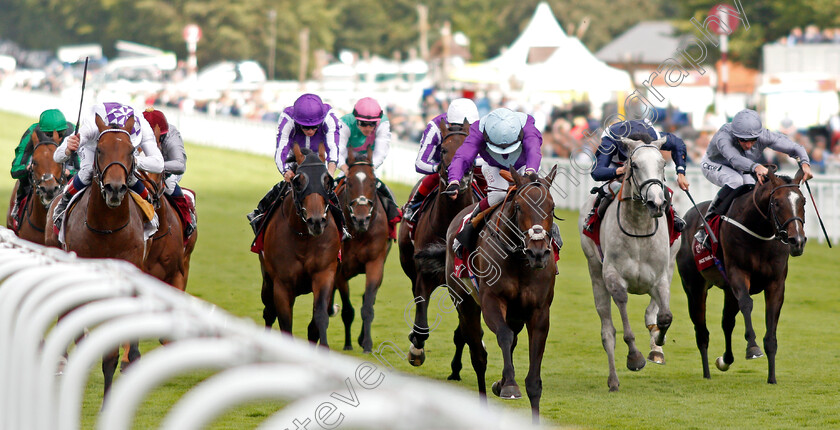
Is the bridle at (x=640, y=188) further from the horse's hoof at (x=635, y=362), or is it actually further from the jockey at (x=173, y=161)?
the jockey at (x=173, y=161)

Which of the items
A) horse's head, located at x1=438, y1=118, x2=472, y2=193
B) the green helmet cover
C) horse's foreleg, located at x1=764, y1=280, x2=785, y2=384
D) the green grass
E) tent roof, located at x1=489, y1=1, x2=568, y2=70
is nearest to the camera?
the green grass

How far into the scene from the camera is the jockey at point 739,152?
31.3 feet

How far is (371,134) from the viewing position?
33.9 ft

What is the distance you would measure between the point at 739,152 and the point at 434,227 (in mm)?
2702

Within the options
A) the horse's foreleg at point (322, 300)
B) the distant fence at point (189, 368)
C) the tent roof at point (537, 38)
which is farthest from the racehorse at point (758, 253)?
the tent roof at point (537, 38)

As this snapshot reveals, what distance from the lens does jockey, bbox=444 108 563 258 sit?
7906mm

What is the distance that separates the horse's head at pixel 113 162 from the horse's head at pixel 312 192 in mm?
1202

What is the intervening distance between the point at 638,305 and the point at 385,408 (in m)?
11.5

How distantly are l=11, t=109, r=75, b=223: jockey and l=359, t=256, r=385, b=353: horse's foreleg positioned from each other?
3.13 m

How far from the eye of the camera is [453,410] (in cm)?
228

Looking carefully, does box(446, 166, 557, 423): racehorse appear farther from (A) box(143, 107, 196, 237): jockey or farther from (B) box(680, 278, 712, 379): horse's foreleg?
(A) box(143, 107, 196, 237): jockey

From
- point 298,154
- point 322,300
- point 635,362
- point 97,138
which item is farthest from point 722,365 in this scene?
point 97,138

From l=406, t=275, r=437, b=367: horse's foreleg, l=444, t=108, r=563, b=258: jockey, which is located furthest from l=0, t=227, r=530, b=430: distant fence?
l=406, t=275, r=437, b=367: horse's foreleg

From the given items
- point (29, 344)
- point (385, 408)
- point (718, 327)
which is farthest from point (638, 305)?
point (385, 408)
